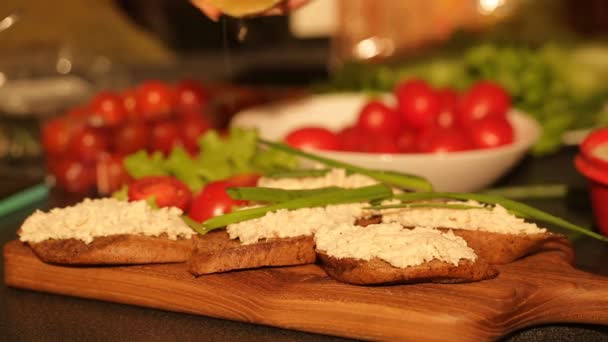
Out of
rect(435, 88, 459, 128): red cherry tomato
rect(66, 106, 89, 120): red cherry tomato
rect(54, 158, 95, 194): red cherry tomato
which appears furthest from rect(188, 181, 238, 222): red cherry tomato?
rect(435, 88, 459, 128): red cherry tomato

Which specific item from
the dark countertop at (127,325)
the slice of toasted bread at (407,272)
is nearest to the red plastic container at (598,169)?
the dark countertop at (127,325)

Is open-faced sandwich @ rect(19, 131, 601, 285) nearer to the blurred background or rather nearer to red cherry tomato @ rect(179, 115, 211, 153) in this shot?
red cherry tomato @ rect(179, 115, 211, 153)

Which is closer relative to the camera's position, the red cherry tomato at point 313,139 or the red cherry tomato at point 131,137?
the red cherry tomato at point 313,139

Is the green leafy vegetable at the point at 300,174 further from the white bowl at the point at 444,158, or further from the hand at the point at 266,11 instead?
the hand at the point at 266,11

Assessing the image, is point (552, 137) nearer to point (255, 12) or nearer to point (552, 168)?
point (552, 168)

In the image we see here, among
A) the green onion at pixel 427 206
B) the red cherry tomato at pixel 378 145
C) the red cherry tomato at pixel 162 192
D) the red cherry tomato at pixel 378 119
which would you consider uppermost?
the red cherry tomato at pixel 378 119

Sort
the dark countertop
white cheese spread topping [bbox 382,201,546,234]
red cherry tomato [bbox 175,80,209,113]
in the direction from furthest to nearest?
red cherry tomato [bbox 175,80,209,113] → white cheese spread topping [bbox 382,201,546,234] → the dark countertop

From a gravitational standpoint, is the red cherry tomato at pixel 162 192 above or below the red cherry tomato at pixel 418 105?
below
